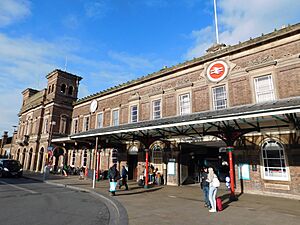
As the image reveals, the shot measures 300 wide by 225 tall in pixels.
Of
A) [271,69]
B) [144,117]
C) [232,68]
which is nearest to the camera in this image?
[271,69]

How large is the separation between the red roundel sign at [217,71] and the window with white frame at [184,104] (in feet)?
7.57

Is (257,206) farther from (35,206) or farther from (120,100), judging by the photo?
(120,100)

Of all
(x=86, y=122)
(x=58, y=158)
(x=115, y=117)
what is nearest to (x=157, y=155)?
(x=115, y=117)

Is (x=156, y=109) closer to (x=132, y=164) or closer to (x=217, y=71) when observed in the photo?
(x=132, y=164)

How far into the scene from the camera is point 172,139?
16.5m

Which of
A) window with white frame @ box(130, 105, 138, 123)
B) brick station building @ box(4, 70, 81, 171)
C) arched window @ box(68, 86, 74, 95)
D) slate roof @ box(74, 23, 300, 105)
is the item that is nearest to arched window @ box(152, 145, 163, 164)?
window with white frame @ box(130, 105, 138, 123)

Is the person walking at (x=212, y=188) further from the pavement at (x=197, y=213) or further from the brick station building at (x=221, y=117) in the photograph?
the brick station building at (x=221, y=117)

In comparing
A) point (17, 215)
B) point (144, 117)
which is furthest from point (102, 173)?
point (17, 215)

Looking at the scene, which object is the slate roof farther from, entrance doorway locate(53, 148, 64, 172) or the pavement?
entrance doorway locate(53, 148, 64, 172)

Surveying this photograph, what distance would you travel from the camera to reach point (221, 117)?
9.49 metres

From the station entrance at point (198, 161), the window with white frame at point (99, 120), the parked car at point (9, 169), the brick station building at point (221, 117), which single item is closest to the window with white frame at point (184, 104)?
the brick station building at point (221, 117)

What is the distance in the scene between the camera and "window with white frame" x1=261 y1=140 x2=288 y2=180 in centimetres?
1168

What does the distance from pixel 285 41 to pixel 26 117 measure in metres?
37.2

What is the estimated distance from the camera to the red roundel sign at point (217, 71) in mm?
14789
